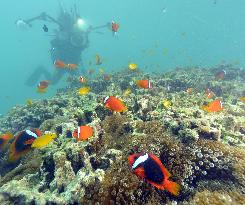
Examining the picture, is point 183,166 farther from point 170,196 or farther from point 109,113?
point 109,113

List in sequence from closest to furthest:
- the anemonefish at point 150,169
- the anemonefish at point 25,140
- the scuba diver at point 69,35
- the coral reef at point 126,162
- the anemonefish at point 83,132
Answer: the anemonefish at point 150,169
the coral reef at point 126,162
the anemonefish at point 25,140
the anemonefish at point 83,132
the scuba diver at point 69,35

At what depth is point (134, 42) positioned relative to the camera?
162750 mm

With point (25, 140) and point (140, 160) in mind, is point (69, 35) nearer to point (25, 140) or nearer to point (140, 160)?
point (25, 140)

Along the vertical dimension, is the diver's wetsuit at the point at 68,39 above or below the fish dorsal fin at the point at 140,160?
below

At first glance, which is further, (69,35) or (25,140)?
(69,35)

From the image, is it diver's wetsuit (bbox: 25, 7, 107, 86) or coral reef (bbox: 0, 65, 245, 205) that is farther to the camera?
diver's wetsuit (bbox: 25, 7, 107, 86)

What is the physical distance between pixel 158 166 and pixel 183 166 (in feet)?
5.95

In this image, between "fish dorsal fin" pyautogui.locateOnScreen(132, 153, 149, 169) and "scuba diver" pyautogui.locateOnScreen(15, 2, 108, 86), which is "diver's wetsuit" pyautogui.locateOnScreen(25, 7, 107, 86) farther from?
"fish dorsal fin" pyautogui.locateOnScreen(132, 153, 149, 169)

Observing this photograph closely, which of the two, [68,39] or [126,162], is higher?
[126,162]

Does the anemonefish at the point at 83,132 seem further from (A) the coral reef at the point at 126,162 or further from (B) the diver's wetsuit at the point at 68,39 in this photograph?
(B) the diver's wetsuit at the point at 68,39

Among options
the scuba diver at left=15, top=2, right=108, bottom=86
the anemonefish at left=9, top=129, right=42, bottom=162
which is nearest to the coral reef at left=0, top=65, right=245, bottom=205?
the anemonefish at left=9, top=129, right=42, bottom=162

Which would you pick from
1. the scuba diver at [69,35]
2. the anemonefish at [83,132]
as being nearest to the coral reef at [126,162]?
the anemonefish at [83,132]

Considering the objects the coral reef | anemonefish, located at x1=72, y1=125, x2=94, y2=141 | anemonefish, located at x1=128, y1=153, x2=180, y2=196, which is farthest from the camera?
anemonefish, located at x1=72, y1=125, x2=94, y2=141

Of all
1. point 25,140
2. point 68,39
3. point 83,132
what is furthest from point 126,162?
point 68,39
